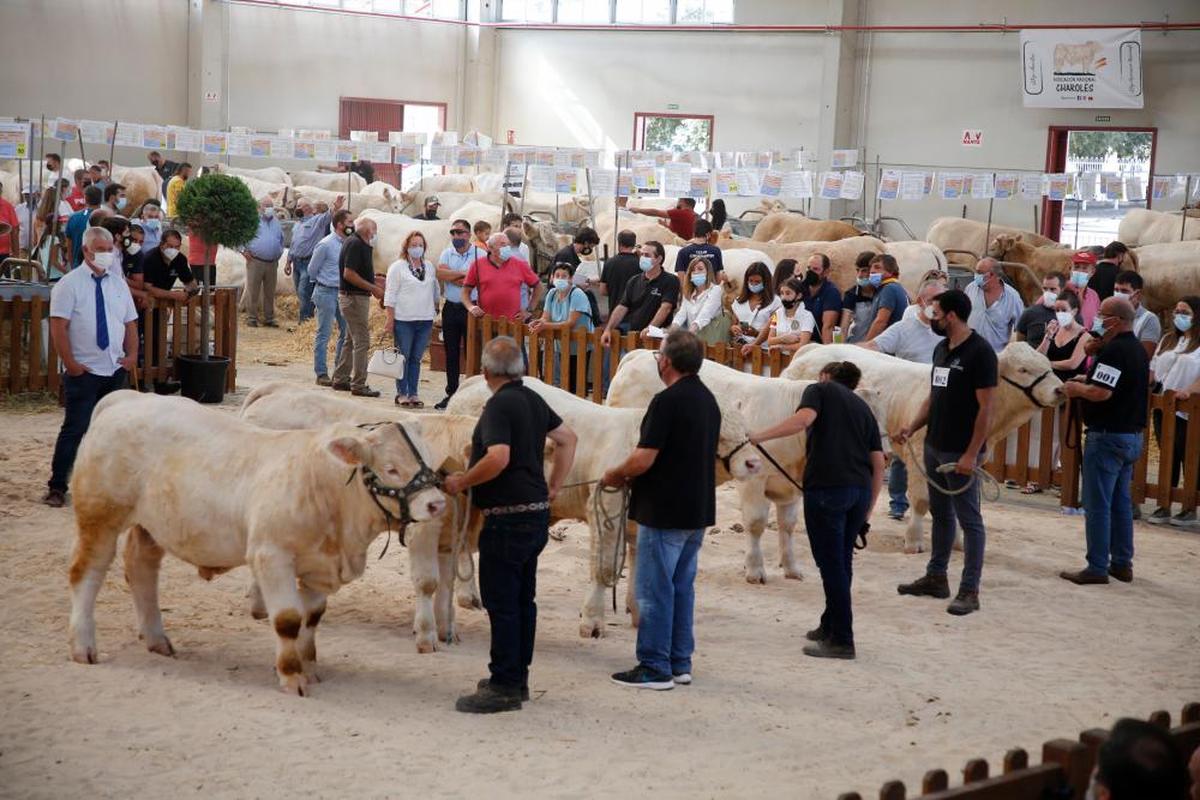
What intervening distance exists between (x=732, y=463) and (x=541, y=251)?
12647 mm

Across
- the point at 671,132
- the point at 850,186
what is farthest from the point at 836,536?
the point at 671,132

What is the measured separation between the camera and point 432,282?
15.1 meters

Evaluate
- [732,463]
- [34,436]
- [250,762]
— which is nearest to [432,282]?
[34,436]

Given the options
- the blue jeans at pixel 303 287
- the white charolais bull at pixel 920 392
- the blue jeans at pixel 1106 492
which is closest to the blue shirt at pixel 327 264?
the blue jeans at pixel 303 287

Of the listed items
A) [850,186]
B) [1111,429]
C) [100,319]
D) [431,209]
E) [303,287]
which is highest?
[850,186]

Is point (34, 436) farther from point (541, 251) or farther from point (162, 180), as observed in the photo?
point (162, 180)

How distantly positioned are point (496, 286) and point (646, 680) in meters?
8.41

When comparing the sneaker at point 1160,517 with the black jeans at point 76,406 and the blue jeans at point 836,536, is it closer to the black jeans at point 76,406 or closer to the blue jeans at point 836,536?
the blue jeans at point 836,536

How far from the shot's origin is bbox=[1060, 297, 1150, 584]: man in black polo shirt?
9.48 metres

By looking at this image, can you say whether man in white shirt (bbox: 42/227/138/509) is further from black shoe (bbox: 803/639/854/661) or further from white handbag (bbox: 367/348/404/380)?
black shoe (bbox: 803/639/854/661)

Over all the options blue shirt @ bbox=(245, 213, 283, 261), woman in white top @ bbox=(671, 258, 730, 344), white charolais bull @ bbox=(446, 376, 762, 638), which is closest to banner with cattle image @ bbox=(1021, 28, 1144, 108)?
blue shirt @ bbox=(245, 213, 283, 261)

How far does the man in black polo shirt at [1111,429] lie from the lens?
9.48m

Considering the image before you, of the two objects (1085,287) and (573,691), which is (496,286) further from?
(573,691)

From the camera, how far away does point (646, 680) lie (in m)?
7.10
